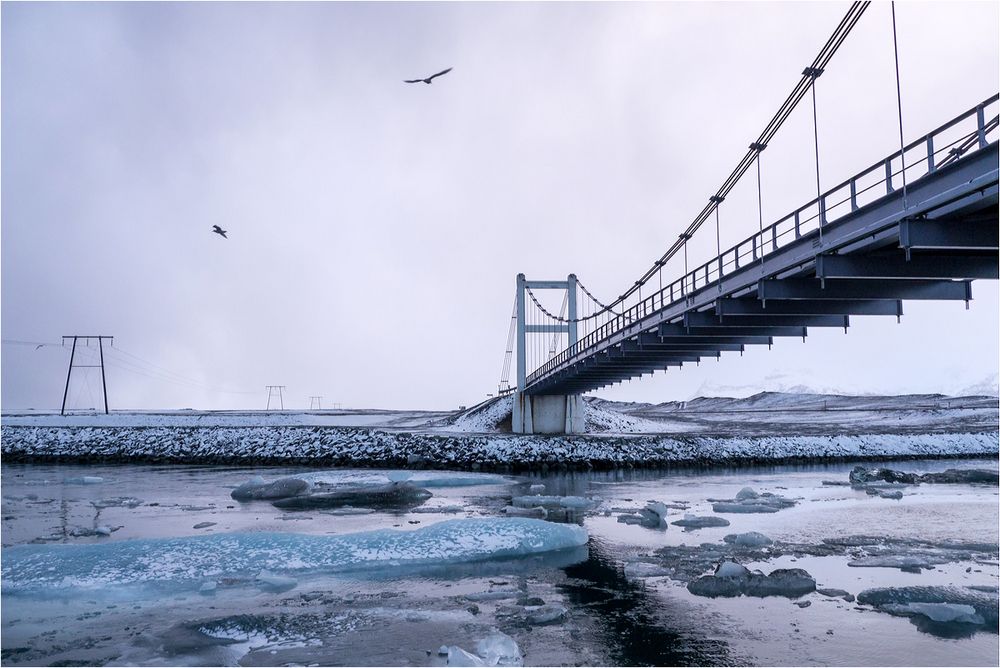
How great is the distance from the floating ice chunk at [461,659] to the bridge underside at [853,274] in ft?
→ 35.7

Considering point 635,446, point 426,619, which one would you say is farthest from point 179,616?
point 635,446

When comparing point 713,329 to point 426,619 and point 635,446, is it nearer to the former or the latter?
point 635,446

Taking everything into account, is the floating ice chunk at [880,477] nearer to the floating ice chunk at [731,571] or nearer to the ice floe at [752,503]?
the ice floe at [752,503]

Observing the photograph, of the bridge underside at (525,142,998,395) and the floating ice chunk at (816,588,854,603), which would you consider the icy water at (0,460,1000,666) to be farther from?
the bridge underside at (525,142,998,395)

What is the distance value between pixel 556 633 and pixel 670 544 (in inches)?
224

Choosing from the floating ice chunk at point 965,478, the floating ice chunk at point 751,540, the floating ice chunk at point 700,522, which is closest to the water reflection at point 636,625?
the floating ice chunk at point 751,540

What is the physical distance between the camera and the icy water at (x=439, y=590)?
23.0 feet

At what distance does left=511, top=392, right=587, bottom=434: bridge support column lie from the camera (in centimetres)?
5294

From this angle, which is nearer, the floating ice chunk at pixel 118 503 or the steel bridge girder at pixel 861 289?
the floating ice chunk at pixel 118 503

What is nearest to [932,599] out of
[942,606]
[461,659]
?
[942,606]

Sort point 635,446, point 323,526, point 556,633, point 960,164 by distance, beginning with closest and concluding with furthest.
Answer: point 556,633 < point 960,164 < point 323,526 < point 635,446

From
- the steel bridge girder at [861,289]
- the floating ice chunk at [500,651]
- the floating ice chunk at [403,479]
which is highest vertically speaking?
the steel bridge girder at [861,289]

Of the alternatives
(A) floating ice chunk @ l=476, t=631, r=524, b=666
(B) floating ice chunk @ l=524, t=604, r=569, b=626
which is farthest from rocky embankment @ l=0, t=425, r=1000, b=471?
(A) floating ice chunk @ l=476, t=631, r=524, b=666

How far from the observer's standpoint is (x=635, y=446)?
35.3 m
